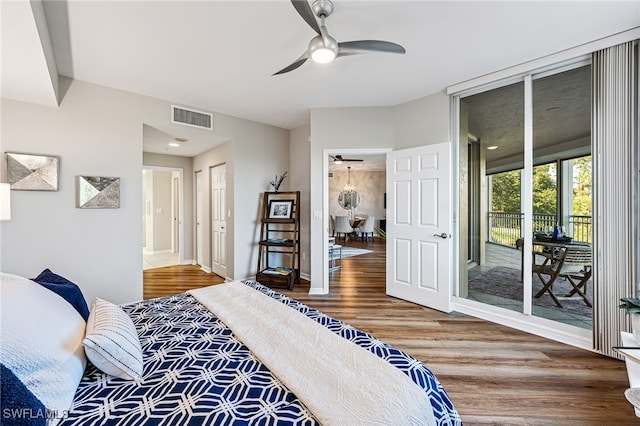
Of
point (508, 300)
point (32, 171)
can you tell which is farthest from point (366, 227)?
point (32, 171)

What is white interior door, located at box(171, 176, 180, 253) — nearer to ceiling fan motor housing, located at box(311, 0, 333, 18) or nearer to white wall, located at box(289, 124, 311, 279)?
white wall, located at box(289, 124, 311, 279)

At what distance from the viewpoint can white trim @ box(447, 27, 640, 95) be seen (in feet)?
7.36

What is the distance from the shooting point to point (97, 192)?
3.11 meters

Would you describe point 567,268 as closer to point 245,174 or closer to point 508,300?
point 508,300

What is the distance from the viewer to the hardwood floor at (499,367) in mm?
1680

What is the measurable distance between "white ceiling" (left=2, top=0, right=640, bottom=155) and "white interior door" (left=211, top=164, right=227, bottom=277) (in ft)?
6.06

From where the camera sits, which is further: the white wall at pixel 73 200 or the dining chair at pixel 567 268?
the white wall at pixel 73 200

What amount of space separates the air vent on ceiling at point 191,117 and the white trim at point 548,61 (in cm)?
321

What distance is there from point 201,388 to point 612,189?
10.6 feet

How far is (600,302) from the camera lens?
2.35m

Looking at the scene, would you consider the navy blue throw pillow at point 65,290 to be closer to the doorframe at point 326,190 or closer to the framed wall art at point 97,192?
the framed wall art at point 97,192

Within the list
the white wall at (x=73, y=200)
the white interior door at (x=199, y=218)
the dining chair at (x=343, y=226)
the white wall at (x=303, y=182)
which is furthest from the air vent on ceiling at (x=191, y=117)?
the dining chair at (x=343, y=226)

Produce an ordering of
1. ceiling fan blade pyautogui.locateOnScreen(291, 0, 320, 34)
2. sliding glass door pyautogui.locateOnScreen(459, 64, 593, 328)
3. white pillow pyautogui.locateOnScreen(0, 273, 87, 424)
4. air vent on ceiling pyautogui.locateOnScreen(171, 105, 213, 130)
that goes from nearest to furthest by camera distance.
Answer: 1. white pillow pyautogui.locateOnScreen(0, 273, 87, 424)
2. ceiling fan blade pyautogui.locateOnScreen(291, 0, 320, 34)
3. sliding glass door pyautogui.locateOnScreen(459, 64, 593, 328)
4. air vent on ceiling pyautogui.locateOnScreen(171, 105, 213, 130)

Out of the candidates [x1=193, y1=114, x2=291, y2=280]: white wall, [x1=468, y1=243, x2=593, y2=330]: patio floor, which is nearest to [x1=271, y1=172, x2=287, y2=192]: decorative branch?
[x1=193, y1=114, x2=291, y2=280]: white wall
